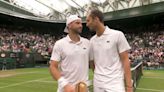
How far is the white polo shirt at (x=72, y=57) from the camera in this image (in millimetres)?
4473

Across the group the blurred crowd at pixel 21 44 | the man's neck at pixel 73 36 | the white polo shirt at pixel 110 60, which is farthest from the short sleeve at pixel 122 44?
the blurred crowd at pixel 21 44

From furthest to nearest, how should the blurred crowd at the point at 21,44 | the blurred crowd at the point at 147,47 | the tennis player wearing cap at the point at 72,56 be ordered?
the blurred crowd at the point at 21,44
the blurred crowd at the point at 147,47
the tennis player wearing cap at the point at 72,56

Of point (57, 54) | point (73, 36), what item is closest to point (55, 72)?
point (57, 54)

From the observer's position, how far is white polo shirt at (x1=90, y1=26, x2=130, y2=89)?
4.30m

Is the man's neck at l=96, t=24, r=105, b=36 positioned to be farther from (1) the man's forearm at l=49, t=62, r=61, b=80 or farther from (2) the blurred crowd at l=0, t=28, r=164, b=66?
(2) the blurred crowd at l=0, t=28, r=164, b=66

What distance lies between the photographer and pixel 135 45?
113 ft

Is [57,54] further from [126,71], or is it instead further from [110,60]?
[126,71]

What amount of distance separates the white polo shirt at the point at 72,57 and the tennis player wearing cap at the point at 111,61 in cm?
19

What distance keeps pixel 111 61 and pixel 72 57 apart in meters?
0.56

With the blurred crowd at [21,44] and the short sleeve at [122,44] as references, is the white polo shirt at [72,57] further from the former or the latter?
the blurred crowd at [21,44]

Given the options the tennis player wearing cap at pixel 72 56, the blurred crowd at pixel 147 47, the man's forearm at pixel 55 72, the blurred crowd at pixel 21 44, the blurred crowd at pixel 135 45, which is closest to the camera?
the man's forearm at pixel 55 72

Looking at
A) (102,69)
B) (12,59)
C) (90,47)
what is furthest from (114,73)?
(12,59)

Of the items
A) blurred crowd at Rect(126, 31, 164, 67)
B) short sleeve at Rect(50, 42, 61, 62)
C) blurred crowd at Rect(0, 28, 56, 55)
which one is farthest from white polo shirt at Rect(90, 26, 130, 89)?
blurred crowd at Rect(0, 28, 56, 55)

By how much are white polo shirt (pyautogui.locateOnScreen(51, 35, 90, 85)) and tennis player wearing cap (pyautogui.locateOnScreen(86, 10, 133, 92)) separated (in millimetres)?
194
